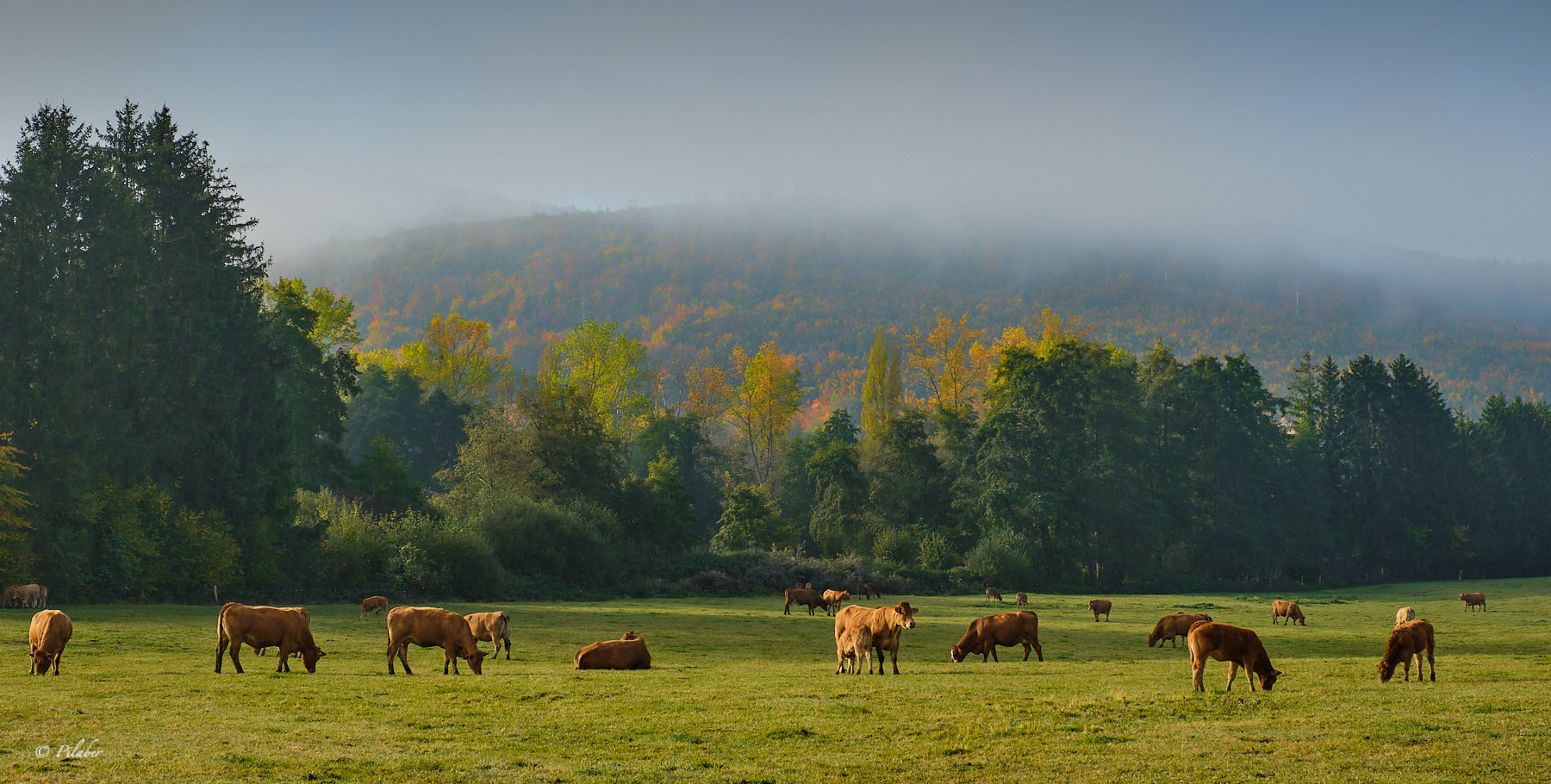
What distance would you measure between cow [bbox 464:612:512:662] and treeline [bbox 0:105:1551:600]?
69.2 ft

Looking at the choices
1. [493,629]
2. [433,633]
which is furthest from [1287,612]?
[433,633]

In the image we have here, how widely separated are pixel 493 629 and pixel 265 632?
6.54 meters

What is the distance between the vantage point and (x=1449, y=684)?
17.6 metres

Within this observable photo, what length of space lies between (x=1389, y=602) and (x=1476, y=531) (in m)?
47.0

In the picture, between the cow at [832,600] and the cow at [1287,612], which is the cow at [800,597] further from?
the cow at [1287,612]

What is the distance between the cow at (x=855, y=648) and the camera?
20422 mm

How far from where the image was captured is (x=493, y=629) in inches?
989

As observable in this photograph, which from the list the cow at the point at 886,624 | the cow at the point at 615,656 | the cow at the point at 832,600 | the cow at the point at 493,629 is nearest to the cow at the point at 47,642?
the cow at the point at 493,629

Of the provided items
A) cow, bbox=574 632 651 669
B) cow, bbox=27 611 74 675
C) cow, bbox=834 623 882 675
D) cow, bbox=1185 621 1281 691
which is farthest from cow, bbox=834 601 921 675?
cow, bbox=27 611 74 675

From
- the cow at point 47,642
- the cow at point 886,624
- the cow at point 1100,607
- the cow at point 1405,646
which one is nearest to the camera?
the cow at point 1405,646

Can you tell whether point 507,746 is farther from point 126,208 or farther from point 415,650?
point 126,208

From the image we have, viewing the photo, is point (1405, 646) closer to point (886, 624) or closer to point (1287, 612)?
point (886, 624)

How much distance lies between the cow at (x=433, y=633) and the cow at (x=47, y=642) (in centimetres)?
562

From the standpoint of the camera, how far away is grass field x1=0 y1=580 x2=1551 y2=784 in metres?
11.0
